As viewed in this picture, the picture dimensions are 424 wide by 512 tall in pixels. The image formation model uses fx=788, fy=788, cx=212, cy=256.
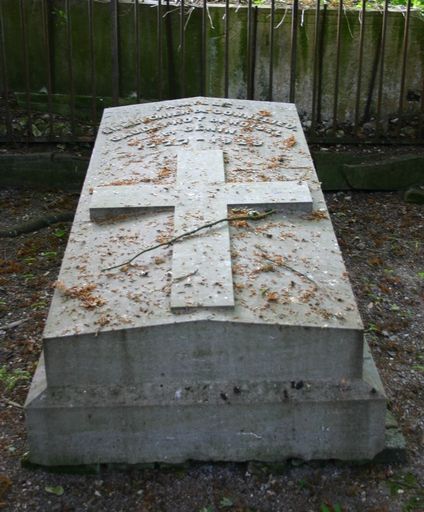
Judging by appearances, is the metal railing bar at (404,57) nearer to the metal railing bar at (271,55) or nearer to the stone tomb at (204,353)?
the metal railing bar at (271,55)

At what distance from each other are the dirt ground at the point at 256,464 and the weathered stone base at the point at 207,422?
63mm

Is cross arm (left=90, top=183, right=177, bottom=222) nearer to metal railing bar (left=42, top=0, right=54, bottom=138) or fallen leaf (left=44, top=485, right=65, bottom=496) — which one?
fallen leaf (left=44, top=485, right=65, bottom=496)

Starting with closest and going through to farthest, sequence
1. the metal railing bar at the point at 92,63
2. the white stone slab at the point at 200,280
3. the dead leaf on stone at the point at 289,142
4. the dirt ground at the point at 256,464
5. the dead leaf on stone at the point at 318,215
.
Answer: the white stone slab at the point at 200,280, the dirt ground at the point at 256,464, the dead leaf on stone at the point at 318,215, the dead leaf on stone at the point at 289,142, the metal railing bar at the point at 92,63

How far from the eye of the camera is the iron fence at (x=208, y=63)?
5.55m

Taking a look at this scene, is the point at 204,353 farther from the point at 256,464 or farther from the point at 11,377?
the point at 11,377

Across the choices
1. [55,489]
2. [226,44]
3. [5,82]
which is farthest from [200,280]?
[5,82]

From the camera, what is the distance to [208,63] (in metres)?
5.80

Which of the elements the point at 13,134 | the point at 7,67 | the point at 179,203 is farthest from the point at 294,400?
the point at 7,67

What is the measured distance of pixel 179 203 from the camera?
3.20m

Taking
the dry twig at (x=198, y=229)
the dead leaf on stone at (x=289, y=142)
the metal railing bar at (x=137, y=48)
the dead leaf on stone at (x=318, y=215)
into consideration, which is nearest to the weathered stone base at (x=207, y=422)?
the dry twig at (x=198, y=229)

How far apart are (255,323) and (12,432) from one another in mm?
1116

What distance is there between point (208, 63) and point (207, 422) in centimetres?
371

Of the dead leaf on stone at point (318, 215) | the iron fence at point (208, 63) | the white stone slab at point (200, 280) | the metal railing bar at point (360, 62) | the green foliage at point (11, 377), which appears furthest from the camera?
the iron fence at point (208, 63)

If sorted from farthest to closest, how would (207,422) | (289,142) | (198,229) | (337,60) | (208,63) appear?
(208,63) → (337,60) → (289,142) → (198,229) → (207,422)
